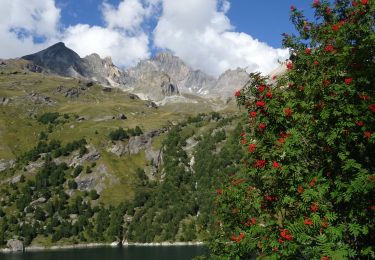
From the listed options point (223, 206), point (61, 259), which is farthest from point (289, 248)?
point (61, 259)

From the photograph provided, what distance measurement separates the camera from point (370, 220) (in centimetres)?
1870

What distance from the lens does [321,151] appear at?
2008cm

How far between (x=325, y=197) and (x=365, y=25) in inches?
303

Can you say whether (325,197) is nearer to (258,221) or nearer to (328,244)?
(328,244)

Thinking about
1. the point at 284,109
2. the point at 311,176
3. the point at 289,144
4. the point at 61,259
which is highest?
the point at 284,109

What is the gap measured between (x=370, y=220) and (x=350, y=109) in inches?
174

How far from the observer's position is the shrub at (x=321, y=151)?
1798 cm

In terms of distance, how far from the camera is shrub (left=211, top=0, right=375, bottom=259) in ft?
59.0

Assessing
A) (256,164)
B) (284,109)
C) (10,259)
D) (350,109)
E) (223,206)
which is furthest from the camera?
(10,259)

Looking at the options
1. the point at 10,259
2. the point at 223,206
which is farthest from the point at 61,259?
the point at 223,206

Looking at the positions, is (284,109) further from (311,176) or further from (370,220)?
(370,220)

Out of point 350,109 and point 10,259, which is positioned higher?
point 350,109

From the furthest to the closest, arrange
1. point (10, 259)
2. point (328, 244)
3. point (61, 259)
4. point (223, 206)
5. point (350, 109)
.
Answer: point (10, 259) < point (61, 259) < point (223, 206) < point (350, 109) < point (328, 244)

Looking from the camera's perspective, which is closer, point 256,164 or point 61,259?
point 256,164
